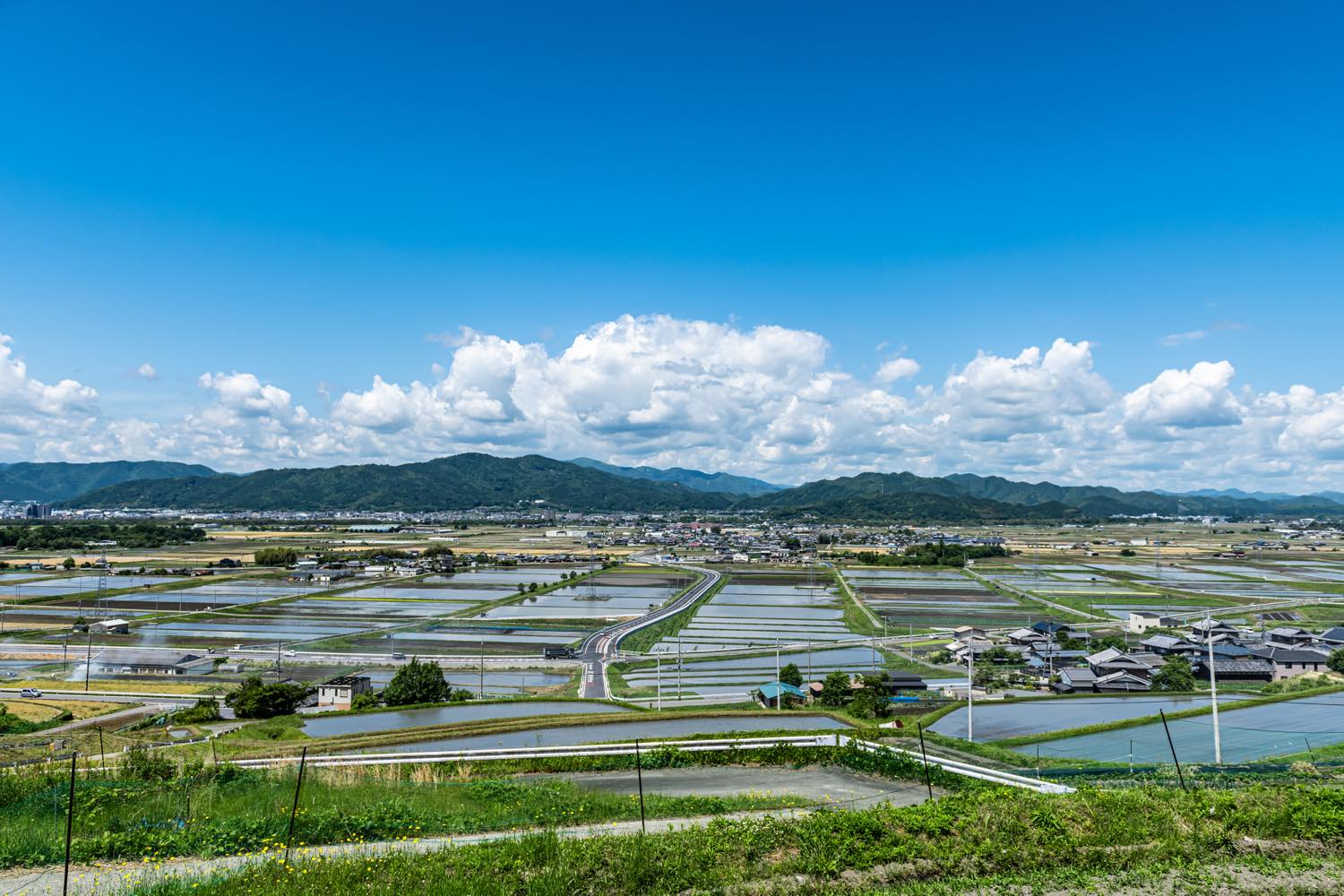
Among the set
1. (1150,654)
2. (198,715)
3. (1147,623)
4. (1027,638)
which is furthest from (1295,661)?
(198,715)

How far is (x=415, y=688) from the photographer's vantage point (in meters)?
24.7

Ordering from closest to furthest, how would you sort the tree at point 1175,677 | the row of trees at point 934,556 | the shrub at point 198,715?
the shrub at point 198,715 < the tree at point 1175,677 < the row of trees at point 934,556

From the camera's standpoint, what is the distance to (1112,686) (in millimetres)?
27719

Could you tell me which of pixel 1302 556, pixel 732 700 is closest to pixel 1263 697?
pixel 732 700

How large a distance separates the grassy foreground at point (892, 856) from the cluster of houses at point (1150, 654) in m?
22.0

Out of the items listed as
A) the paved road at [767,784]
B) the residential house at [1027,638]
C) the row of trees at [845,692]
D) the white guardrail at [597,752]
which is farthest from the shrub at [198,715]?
the residential house at [1027,638]

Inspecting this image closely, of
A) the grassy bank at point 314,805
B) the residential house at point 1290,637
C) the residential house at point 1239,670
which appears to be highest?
the grassy bank at point 314,805

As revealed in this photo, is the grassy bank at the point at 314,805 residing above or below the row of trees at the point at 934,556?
above

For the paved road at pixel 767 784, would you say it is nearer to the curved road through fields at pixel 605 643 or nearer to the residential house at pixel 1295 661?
the curved road through fields at pixel 605 643

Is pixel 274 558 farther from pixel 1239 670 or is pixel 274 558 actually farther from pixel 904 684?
pixel 1239 670

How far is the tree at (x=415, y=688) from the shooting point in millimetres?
24562

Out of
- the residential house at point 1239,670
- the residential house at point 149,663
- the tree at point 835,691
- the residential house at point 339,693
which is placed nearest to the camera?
the tree at point 835,691

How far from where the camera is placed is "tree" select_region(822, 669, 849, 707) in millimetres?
25250

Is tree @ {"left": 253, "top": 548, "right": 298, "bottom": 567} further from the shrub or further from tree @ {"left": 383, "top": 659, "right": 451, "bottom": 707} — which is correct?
tree @ {"left": 383, "top": 659, "right": 451, "bottom": 707}
